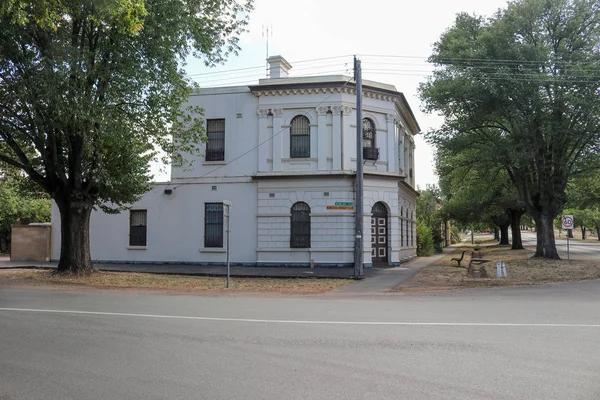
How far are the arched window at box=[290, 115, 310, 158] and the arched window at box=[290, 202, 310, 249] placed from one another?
245 centimetres

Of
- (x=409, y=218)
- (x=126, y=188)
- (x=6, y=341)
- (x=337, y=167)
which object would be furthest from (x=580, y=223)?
(x=6, y=341)

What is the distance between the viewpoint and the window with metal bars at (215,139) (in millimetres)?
24609

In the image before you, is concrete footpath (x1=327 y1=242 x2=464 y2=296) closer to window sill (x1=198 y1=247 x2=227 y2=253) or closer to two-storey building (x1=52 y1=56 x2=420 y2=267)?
two-storey building (x1=52 y1=56 x2=420 y2=267)

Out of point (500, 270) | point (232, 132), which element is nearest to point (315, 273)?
point (500, 270)

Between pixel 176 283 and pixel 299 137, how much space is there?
32.1 ft

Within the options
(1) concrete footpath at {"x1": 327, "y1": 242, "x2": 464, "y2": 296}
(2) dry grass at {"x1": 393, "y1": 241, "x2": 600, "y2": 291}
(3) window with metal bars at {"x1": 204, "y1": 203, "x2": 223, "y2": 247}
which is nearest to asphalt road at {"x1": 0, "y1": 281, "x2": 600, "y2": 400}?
(1) concrete footpath at {"x1": 327, "y1": 242, "x2": 464, "y2": 296}

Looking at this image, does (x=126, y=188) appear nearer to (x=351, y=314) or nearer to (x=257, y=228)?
(x=257, y=228)

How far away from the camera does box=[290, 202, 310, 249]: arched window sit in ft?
76.3

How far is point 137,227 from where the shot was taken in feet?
84.2

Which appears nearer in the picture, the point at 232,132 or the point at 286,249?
the point at 286,249

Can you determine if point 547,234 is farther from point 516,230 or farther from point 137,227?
point 137,227

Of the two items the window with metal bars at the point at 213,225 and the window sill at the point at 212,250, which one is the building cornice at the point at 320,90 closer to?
the window with metal bars at the point at 213,225

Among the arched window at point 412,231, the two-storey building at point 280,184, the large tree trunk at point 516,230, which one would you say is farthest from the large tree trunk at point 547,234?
the large tree trunk at point 516,230

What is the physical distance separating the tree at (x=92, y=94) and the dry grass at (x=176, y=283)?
3.78 ft
